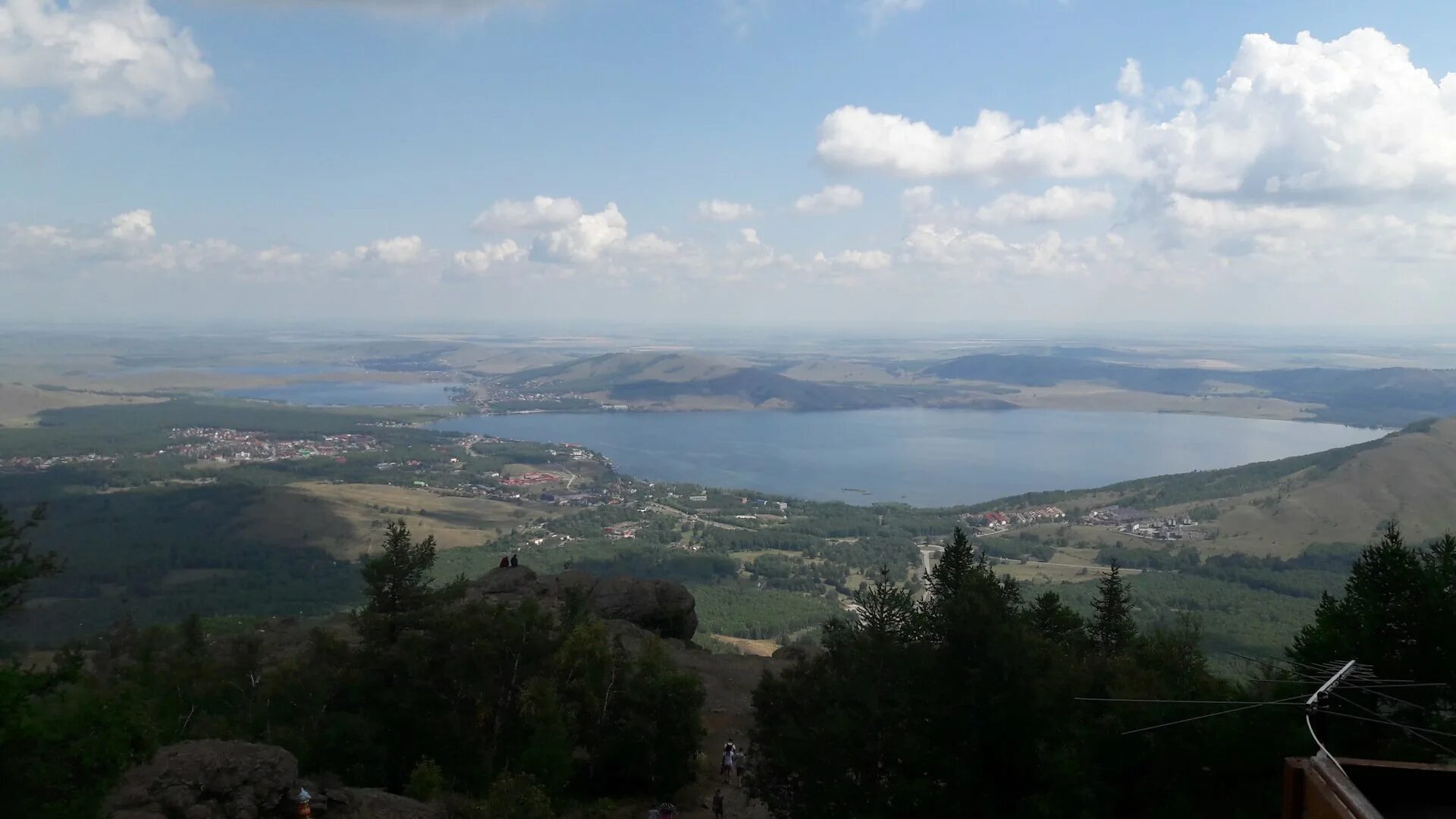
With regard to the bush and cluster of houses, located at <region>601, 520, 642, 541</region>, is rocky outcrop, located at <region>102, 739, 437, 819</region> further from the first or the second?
cluster of houses, located at <region>601, 520, 642, 541</region>

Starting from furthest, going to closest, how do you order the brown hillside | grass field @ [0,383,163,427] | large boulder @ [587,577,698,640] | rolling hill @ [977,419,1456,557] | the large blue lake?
grass field @ [0,383,163,427] → the large blue lake → rolling hill @ [977,419,1456,557] → the brown hillside → large boulder @ [587,577,698,640]

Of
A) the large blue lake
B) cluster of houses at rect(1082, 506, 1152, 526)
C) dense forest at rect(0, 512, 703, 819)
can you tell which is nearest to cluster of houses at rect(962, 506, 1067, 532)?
cluster of houses at rect(1082, 506, 1152, 526)

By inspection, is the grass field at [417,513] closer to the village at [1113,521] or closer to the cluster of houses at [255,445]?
the cluster of houses at [255,445]

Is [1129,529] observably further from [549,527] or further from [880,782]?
[880,782]

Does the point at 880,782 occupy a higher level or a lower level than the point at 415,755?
higher

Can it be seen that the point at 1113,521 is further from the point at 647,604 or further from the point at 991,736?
the point at 991,736

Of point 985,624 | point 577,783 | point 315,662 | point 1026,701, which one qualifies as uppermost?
point 985,624

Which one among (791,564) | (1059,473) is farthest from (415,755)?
(1059,473)
